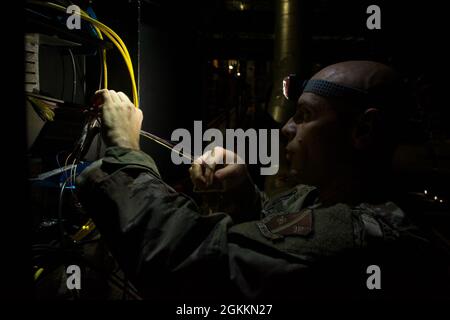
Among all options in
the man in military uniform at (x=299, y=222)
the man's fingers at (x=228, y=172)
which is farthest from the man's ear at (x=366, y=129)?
the man's fingers at (x=228, y=172)

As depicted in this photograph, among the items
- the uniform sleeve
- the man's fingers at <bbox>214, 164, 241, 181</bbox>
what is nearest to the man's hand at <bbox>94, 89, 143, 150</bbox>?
the uniform sleeve

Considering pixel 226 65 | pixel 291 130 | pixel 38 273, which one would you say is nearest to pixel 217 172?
pixel 291 130

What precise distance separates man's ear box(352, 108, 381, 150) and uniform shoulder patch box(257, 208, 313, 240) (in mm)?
396

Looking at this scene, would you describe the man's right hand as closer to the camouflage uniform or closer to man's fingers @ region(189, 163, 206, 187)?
man's fingers @ region(189, 163, 206, 187)

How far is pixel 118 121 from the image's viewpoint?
1.28 m

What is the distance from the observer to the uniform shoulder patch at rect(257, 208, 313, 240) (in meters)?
1.06

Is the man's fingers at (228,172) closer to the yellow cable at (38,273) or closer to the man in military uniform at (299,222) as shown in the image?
the man in military uniform at (299,222)

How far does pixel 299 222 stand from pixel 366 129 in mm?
506

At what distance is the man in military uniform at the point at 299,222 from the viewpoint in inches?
39.0

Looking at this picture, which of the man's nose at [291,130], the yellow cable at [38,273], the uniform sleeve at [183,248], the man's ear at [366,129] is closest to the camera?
the uniform sleeve at [183,248]

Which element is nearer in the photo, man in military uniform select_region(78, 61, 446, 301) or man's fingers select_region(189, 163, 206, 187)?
man in military uniform select_region(78, 61, 446, 301)

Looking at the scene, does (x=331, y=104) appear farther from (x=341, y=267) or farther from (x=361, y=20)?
(x=361, y=20)

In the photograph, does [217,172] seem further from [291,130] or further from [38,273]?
[38,273]

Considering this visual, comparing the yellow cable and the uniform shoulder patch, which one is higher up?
the uniform shoulder patch
